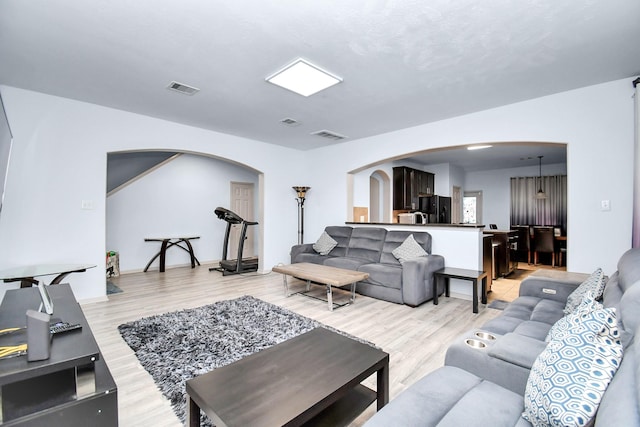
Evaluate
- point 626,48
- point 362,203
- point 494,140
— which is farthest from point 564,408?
point 362,203

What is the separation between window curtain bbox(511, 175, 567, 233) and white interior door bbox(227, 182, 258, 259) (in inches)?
302

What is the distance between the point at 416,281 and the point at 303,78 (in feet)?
9.21

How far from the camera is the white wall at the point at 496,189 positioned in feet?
28.1

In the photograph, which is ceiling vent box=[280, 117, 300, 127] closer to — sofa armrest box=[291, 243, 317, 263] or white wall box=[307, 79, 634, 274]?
sofa armrest box=[291, 243, 317, 263]

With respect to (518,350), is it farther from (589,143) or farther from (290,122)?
(290,122)

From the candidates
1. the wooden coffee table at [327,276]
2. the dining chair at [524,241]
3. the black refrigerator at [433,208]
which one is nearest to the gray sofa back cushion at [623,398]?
the wooden coffee table at [327,276]

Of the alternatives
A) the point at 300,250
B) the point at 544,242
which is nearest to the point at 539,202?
the point at 544,242

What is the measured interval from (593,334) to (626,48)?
2856 mm

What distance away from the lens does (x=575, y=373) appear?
0.97m

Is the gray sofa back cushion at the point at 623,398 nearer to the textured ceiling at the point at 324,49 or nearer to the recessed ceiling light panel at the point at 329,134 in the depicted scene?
the textured ceiling at the point at 324,49

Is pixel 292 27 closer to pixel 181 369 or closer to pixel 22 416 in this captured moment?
pixel 22 416

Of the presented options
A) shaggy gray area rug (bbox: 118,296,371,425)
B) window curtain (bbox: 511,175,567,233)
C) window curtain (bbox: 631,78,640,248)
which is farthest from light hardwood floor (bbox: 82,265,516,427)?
window curtain (bbox: 511,175,567,233)

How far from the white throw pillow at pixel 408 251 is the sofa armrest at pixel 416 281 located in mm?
285

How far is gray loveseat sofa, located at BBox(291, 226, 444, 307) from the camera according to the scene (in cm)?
381
